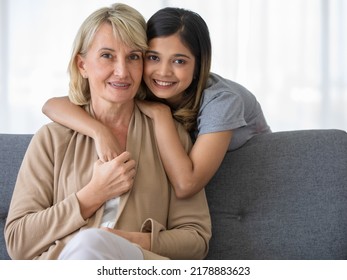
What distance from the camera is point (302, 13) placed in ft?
12.6

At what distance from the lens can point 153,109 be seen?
1.96 metres

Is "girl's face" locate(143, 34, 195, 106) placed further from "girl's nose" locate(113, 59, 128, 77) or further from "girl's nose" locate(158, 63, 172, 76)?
"girl's nose" locate(113, 59, 128, 77)

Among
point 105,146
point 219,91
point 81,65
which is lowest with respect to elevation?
point 105,146

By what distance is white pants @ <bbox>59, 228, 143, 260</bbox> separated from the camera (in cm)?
146

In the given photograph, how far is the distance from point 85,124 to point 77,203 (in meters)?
0.27

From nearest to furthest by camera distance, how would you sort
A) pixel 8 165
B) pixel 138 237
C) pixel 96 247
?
pixel 96 247, pixel 138 237, pixel 8 165

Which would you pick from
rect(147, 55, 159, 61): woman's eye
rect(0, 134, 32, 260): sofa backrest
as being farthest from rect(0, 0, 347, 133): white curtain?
rect(147, 55, 159, 61): woman's eye

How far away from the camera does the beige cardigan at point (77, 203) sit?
1.74 m

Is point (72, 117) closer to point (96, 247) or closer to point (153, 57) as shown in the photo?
point (153, 57)

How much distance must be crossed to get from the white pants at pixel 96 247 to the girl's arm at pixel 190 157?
14.5 inches

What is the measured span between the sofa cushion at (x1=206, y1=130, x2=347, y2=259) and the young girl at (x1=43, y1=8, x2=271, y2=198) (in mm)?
124

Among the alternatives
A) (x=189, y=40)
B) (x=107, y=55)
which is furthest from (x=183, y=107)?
(x=107, y=55)
